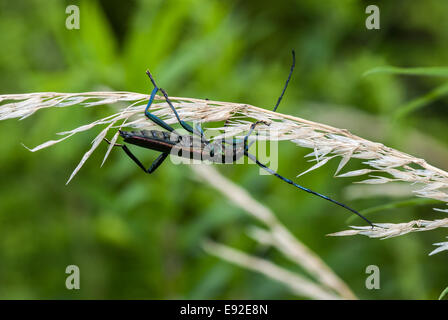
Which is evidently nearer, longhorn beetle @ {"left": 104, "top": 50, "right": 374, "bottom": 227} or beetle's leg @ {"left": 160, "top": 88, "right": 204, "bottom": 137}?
beetle's leg @ {"left": 160, "top": 88, "right": 204, "bottom": 137}

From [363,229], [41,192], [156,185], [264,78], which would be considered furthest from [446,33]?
[41,192]

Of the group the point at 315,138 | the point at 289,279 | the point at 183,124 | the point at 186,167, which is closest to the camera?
the point at 315,138

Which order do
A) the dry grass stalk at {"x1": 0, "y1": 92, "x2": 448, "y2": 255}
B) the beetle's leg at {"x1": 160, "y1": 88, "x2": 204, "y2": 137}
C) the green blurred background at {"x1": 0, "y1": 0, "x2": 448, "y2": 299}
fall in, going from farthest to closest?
the green blurred background at {"x1": 0, "y1": 0, "x2": 448, "y2": 299} < the beetle's leg at {"x1": 160, "y1": 88, "x2": 204, "y2": 137} < the dry grass stalk at {"x1": 0, "y1": 92, "x2": 448, "y2": 255}

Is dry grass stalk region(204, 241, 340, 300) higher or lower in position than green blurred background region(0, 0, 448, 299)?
lower

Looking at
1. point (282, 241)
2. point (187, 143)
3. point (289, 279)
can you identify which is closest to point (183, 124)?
point (187, 143)

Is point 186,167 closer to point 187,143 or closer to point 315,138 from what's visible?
point 187,143

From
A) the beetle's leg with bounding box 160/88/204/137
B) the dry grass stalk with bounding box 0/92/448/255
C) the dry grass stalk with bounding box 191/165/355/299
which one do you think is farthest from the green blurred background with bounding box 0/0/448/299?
the dry grass stalk with bounding box 0/92/448/255

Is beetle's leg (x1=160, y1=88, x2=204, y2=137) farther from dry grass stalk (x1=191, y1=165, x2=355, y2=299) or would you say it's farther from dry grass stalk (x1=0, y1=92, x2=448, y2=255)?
dry grass stalk (x1=191, y1=165, x2=355, y2=299)

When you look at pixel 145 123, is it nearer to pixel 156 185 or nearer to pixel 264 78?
pixel 156 185
